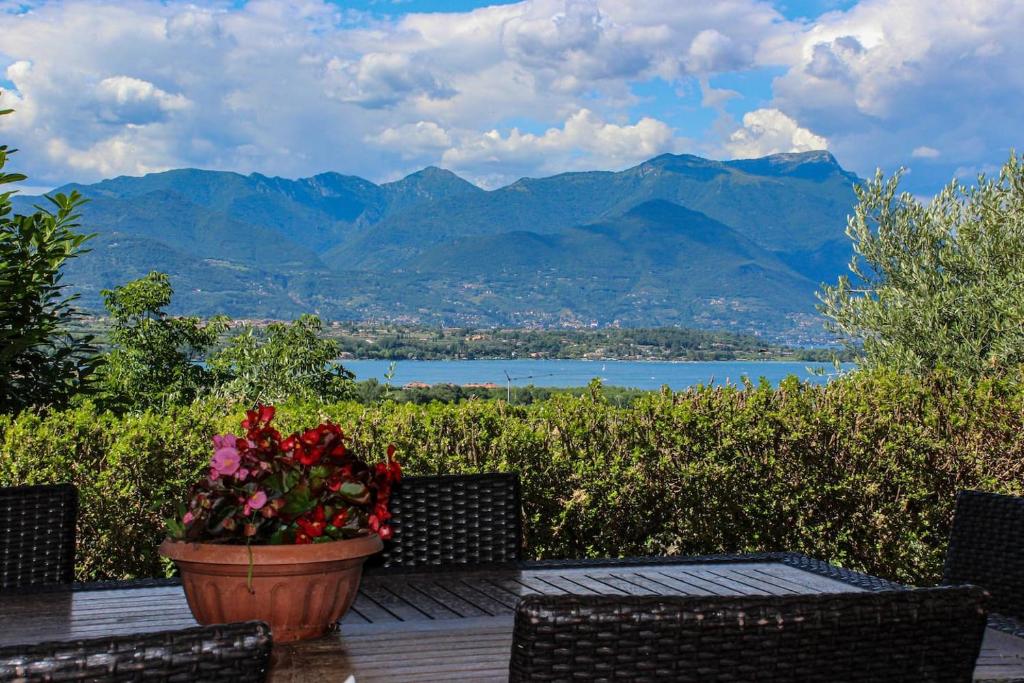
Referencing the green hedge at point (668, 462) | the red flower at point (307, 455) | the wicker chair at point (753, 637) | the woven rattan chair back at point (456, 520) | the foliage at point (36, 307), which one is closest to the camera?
the wicker chair at point (753, 637)

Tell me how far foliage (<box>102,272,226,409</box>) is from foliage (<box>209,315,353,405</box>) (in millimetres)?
760

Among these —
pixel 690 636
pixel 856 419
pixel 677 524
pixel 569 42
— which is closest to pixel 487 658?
pixel 690 636

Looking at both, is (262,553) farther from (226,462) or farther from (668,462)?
(668,462)

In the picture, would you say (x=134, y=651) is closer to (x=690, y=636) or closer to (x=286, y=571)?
(x=690, y=636)

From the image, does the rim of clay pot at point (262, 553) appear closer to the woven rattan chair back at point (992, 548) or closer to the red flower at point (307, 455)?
the red flower at point (307, 455)

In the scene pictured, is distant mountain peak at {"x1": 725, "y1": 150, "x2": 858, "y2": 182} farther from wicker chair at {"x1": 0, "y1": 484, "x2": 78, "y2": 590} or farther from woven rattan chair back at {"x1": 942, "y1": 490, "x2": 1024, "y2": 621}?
wicker chair at {"x1": 0, "y1": 484, "x2": 78, "y2": 590}

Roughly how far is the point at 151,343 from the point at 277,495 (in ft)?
28.3

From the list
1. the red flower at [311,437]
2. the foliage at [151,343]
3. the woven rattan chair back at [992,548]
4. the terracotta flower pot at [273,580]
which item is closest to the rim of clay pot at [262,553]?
the terracotta flower pot at [273,580]

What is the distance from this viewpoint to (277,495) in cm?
210

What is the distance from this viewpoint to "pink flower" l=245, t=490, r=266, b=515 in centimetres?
204

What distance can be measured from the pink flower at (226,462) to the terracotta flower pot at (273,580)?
0.15m

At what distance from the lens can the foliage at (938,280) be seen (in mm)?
9359

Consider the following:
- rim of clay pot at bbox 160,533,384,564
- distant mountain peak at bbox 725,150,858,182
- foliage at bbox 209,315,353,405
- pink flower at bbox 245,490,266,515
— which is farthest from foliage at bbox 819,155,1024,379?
distant mountain peak at bbox 725,150,858,182

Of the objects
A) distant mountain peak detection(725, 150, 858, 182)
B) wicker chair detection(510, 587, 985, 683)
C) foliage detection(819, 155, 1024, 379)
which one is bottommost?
wicker chair detection(510, 587, 985, 683)
